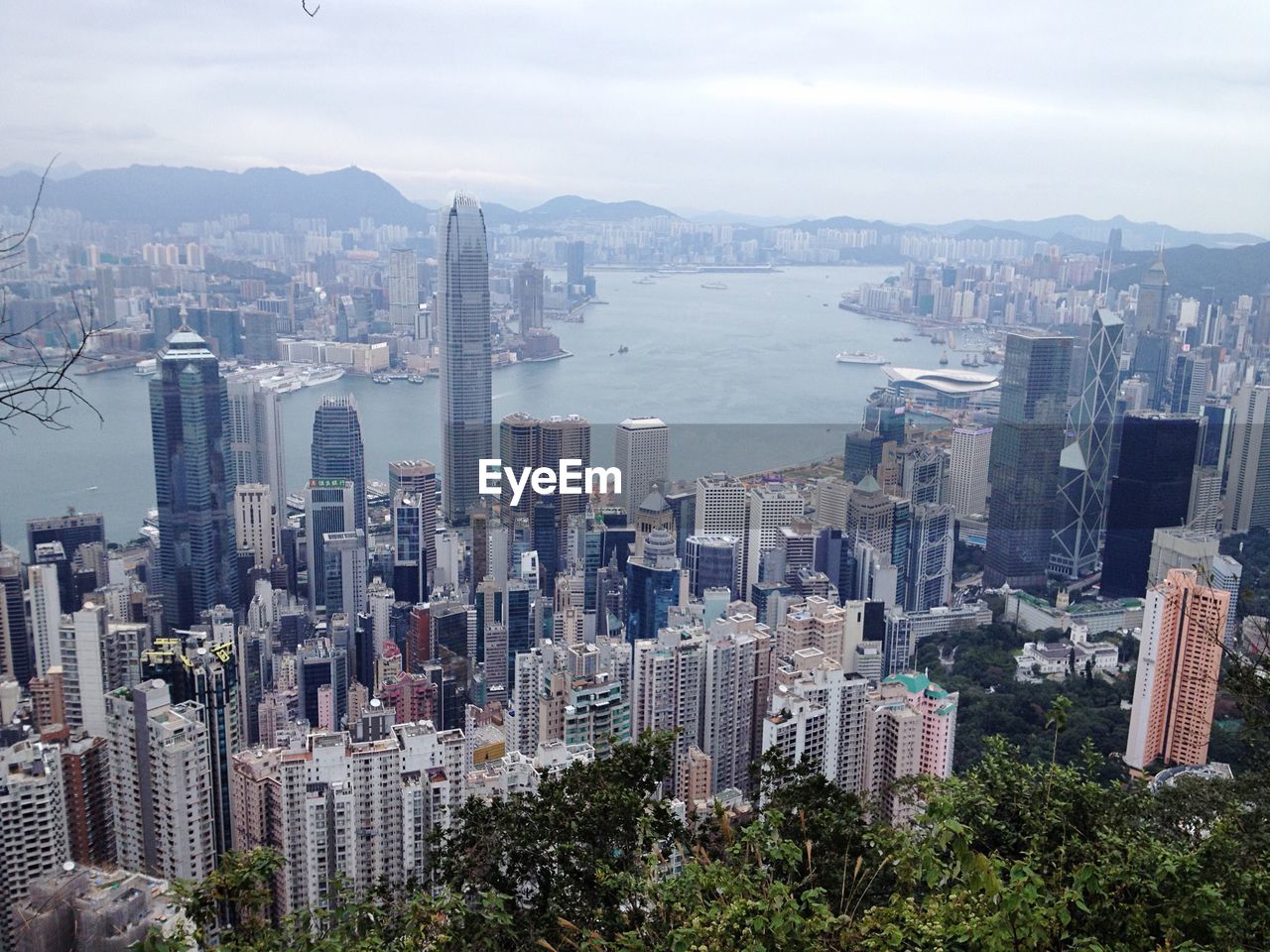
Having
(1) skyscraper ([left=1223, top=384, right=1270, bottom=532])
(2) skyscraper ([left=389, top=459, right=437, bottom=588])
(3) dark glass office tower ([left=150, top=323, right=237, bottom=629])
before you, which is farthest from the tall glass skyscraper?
(1) skyscraper ([left=1223, top=384, right=1270, bottom=532])

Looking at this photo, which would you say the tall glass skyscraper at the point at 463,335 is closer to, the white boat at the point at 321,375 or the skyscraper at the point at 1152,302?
the white boat at the point at 321,375

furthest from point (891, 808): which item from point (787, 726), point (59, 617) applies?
point (59, 617)

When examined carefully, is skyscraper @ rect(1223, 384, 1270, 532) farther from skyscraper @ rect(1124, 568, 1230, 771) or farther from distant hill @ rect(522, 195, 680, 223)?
distant hill @ rect(522, 195, 680, 223)

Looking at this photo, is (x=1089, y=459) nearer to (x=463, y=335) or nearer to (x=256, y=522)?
(x=463, y=335)

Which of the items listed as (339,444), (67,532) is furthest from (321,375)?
(67,532)

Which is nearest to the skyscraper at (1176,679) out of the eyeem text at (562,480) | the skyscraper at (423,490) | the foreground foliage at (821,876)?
the foreground foliage at (821,876)

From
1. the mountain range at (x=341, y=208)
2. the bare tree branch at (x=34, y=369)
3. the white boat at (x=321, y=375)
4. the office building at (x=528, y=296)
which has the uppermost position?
the mountain range at (x=341, y=208)
